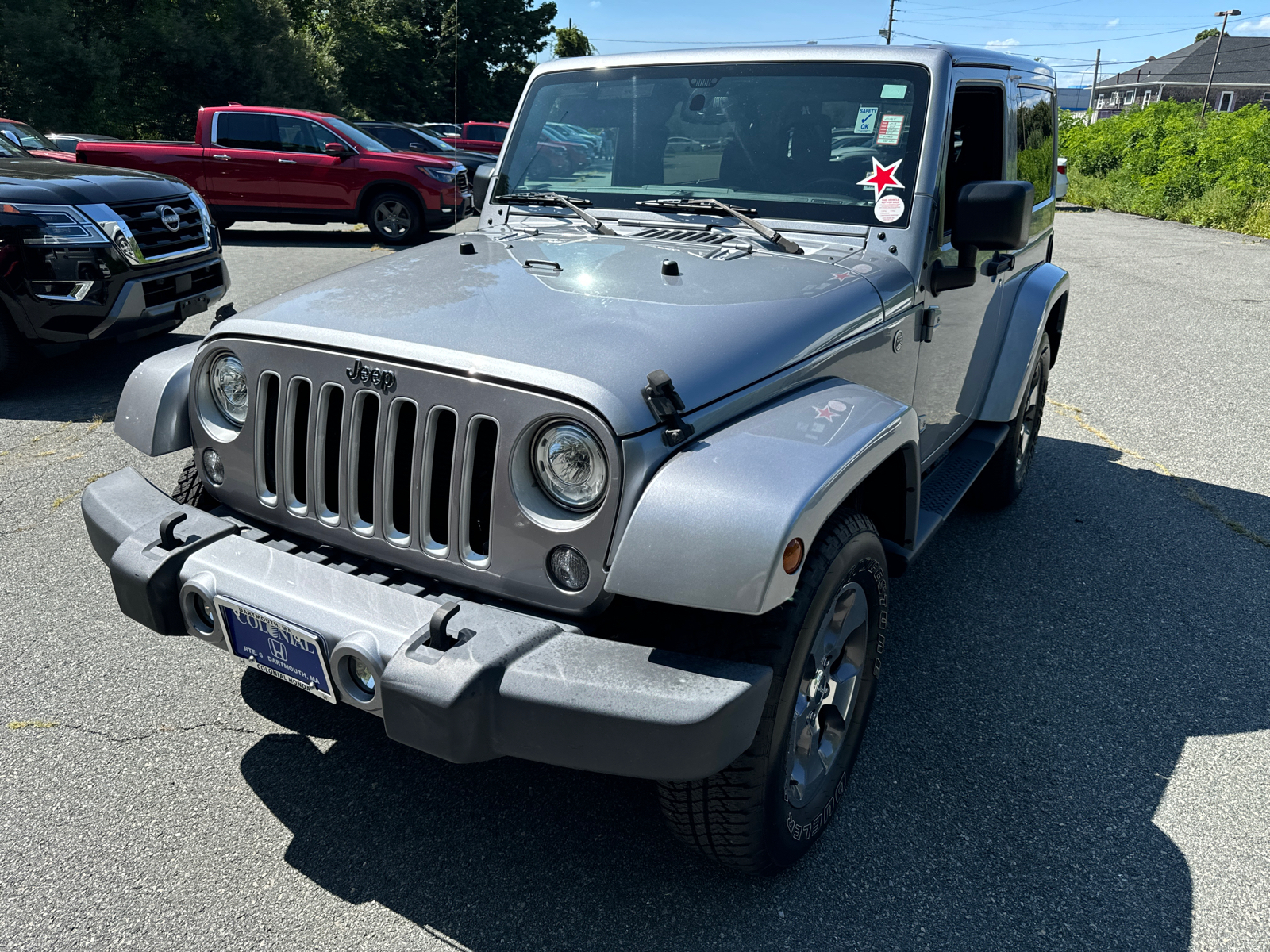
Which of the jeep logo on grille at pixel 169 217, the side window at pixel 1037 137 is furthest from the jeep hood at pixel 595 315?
the jeep logo on grille at pixel 169 217

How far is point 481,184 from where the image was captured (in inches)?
156

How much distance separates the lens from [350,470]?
2264 millimetres

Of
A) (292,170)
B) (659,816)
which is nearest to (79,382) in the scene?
(659,816)

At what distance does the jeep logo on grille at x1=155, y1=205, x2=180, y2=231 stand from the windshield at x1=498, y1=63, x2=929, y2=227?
3928 mm

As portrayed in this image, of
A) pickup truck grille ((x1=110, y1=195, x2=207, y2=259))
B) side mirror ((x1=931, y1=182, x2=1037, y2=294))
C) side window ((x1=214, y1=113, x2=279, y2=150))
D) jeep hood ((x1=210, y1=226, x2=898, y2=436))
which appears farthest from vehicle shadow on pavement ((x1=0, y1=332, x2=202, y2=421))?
side window ((x1=214, y1=113, x2=279, y2=150))

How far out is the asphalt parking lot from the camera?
2.24m

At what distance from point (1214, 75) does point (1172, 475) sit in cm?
7170

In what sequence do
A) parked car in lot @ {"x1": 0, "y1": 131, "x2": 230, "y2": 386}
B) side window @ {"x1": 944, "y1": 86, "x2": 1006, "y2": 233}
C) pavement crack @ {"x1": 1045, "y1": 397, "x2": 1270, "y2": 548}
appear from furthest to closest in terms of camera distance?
parked car in lot @ {"x1": 0, "y1": 131, "x2": 230, "y2": 386}
pavement crack @ {"x1": 1045, "y1": 397, "x2": 1270, "y2": 548}
side window @ {"x1": 944, "y1": 86, "x2": 1006, "y2": 233}

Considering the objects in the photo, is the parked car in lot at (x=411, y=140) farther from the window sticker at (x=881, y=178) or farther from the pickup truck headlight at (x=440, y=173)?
the window sticker at (x=881, y=178)

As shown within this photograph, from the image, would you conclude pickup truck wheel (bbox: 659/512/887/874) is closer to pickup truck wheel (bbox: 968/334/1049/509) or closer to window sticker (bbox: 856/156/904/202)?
window sticker (bbox: 856/156/904/202)

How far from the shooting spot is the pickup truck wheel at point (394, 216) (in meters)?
12.8

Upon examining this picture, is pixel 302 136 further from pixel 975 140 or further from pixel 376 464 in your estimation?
pixel 376 464

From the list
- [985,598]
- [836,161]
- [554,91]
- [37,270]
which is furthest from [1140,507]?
[37,270]

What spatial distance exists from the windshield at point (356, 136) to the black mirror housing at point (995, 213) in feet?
37.4
